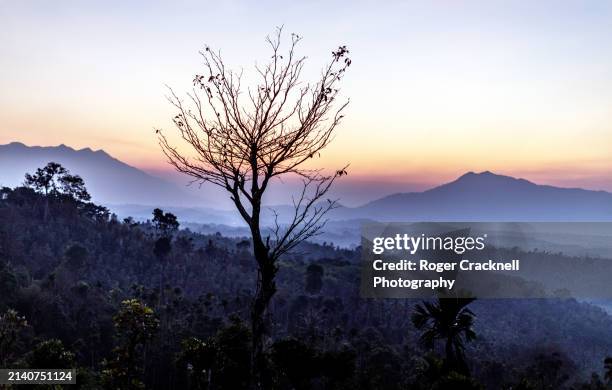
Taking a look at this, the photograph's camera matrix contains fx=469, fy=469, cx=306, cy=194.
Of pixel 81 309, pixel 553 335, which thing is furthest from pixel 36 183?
pixel 553 335

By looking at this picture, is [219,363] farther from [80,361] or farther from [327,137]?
[80,361]

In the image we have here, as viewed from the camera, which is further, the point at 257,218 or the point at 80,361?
the point at 80,361

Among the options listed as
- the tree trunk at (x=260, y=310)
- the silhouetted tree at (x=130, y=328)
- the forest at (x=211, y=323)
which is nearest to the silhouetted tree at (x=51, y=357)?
the forest at (x=211, y=323)

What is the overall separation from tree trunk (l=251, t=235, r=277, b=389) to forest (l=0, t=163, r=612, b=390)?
0.82 feet

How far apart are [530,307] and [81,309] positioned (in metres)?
157

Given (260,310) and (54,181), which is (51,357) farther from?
(54,181)

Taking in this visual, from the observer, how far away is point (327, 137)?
909 centimetres

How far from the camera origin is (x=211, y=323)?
68.6m

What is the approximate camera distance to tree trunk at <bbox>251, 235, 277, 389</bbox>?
29.6 ft

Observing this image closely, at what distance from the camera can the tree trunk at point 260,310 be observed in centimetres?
902

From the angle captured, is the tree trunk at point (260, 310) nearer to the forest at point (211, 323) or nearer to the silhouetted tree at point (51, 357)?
the forest at point (211, 323)

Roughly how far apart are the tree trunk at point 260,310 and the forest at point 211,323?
25 cm

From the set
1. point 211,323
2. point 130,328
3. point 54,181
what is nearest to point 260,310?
point 130,328

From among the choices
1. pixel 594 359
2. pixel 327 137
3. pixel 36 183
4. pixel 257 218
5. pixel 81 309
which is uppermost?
pixel 36 183
